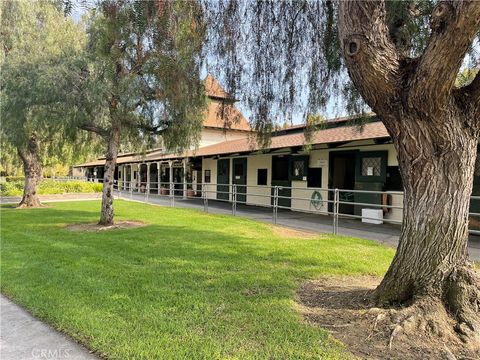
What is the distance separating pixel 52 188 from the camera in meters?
23.3

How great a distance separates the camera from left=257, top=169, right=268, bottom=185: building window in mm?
16438

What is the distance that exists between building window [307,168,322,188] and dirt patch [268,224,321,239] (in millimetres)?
4129

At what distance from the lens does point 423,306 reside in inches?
139

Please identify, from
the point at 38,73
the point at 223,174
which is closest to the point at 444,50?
the point at 38,73

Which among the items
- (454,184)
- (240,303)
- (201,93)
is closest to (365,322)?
(240,303)

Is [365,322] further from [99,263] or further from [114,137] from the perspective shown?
[114,137]

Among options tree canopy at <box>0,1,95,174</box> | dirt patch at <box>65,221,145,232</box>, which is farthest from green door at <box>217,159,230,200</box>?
tree canopy at <box>0,1,95,174</box>

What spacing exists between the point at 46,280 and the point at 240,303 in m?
2.64

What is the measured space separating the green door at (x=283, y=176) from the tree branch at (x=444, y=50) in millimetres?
11446

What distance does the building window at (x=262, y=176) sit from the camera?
1644 centimetres

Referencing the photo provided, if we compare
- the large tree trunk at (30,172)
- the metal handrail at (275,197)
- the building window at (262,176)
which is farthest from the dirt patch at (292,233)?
the large tree trunk at (30,172)

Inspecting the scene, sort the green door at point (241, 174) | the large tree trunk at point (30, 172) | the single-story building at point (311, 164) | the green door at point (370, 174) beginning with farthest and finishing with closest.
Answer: the green door at point (241, 174) → the large tree trunk at point (30, 172) → the green door at point (370, 174) → the single-story building at point (311, 164)

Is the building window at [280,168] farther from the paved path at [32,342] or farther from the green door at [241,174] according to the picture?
the paved path at [32,342]

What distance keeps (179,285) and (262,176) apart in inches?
477
